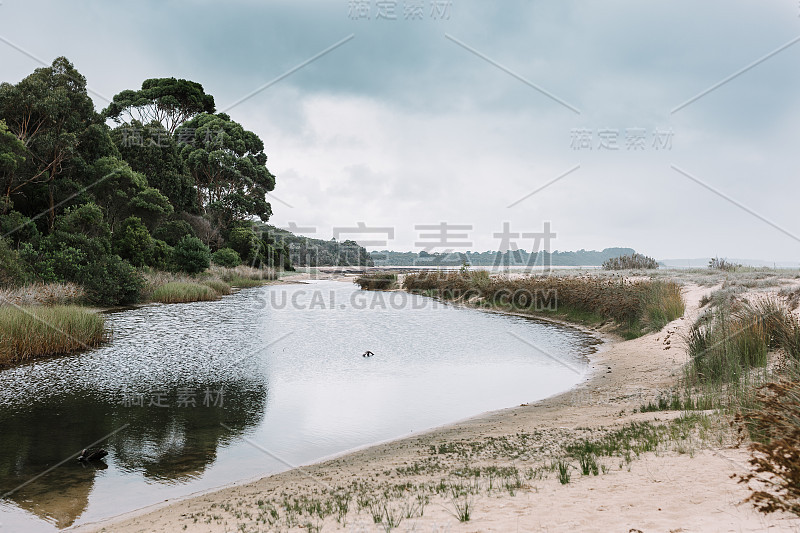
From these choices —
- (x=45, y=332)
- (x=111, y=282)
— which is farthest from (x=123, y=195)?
(x=45, y=332)

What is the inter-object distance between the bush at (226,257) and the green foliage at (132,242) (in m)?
13.5

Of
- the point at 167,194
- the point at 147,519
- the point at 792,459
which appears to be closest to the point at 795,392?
the point at 792,459

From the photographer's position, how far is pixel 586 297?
87.5 feet

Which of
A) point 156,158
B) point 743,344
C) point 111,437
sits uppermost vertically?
point 156,158

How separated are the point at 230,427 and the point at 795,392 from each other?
903 centimetres

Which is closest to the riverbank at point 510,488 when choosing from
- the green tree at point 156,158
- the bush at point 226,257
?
the green tree at point 156,158

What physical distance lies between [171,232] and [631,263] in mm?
44773

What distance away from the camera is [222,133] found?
5222cm

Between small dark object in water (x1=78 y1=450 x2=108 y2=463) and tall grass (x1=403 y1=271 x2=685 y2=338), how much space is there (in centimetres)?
1814

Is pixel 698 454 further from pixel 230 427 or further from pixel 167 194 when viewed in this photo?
pixel 167 194

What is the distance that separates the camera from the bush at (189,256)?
4256cm

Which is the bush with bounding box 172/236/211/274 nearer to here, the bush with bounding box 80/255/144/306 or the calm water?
the bush with bounding box 80/255/144/306

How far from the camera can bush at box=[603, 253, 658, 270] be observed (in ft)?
156

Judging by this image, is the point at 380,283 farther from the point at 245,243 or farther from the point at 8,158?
the point at 8,158
